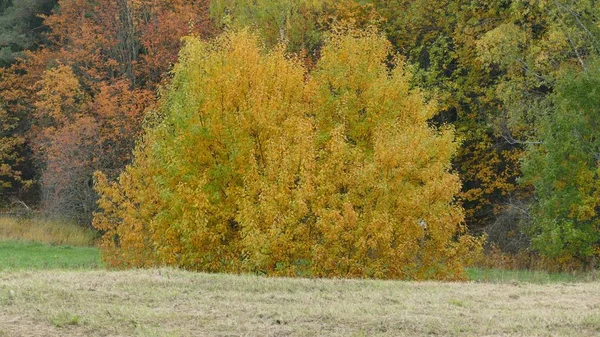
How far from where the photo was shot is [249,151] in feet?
64.4

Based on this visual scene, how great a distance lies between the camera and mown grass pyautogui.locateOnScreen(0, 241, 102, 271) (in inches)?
923

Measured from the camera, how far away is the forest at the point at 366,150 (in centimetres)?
1850

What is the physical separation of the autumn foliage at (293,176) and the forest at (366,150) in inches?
1.8

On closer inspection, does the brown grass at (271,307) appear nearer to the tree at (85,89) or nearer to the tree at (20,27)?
the tree at (85,89)

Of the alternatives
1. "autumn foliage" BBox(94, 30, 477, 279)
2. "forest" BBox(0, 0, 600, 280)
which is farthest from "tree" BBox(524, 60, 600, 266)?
"autumn foliage" BBox(94, 30, 477, 279)

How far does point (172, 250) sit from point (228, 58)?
5.09 metres

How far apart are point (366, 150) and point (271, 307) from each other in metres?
11.1

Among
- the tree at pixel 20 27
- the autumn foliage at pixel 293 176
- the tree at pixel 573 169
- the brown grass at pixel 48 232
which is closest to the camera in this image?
the autumn foliage at pixel 293 176

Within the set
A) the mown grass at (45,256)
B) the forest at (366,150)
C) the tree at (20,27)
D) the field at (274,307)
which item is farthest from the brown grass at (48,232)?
the field at (274,307)

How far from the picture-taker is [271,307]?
1072 cm

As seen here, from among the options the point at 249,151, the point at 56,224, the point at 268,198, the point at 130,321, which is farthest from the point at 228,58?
the point at 56,224

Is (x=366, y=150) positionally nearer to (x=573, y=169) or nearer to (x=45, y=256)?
(x=573, y=169)

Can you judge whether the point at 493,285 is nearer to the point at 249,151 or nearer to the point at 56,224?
the point at 249,151

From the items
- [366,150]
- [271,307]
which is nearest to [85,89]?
[366,150]
